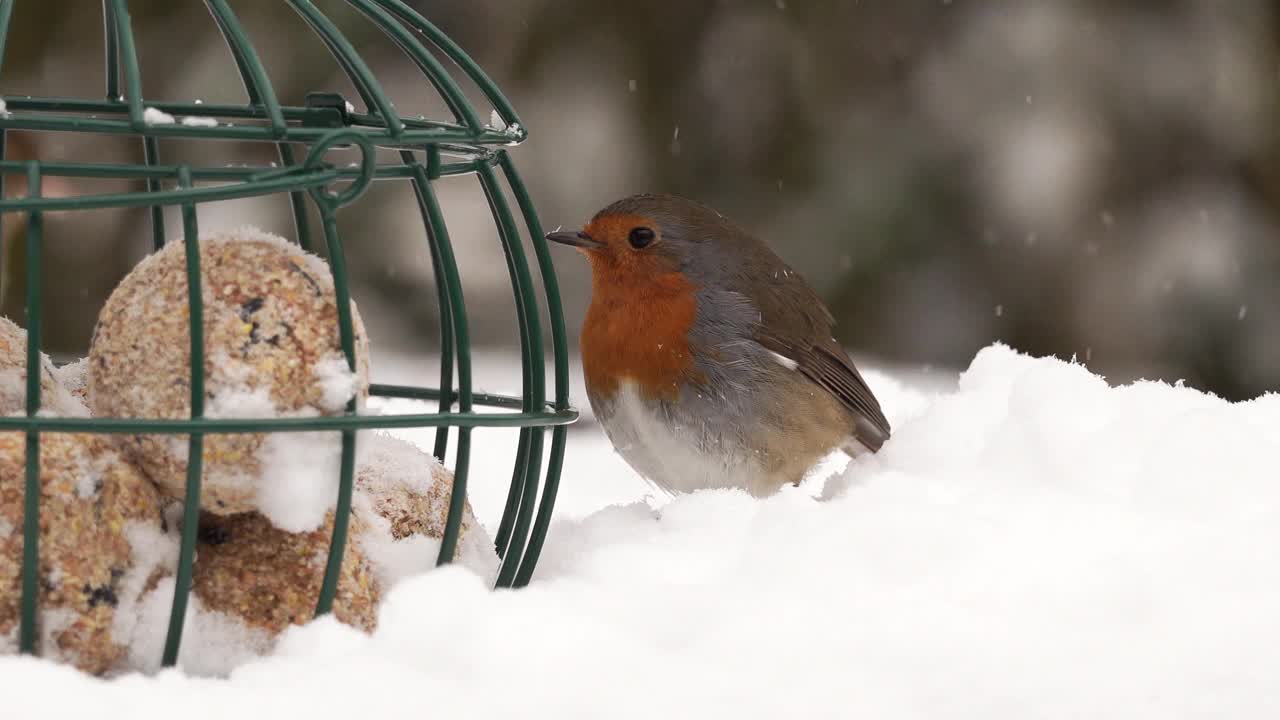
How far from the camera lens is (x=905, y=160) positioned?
16.7 ft

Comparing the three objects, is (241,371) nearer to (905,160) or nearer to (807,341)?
(807,341)

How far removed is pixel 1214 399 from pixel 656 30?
9.72ft

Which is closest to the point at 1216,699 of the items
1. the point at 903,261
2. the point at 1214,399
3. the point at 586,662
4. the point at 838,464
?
the point at 586,662

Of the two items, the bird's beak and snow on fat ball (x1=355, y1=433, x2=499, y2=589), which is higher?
the bird's beak

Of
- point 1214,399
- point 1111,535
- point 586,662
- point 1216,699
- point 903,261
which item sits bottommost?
point 586,662

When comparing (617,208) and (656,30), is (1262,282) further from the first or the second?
(617,208)

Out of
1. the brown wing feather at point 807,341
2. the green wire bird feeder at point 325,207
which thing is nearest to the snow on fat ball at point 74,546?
the green wire bird feeder at point 325,207

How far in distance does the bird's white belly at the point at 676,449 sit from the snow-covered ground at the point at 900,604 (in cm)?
55

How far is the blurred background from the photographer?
4.96m

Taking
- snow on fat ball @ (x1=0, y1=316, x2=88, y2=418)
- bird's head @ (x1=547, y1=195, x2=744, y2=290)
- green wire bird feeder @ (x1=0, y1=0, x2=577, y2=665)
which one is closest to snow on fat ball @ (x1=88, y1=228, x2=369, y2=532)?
green wire bird feeder @ (x1=0, y1=0, x2=577, y2=665)

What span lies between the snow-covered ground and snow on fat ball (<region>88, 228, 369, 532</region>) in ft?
0.60

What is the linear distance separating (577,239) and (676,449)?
1.65ft

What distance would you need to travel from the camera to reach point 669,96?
5023 millimetres

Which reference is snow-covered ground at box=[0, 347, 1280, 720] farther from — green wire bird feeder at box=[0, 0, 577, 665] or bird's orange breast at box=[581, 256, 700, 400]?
bird's orange breast at box=[581, 256, 700, 400]
